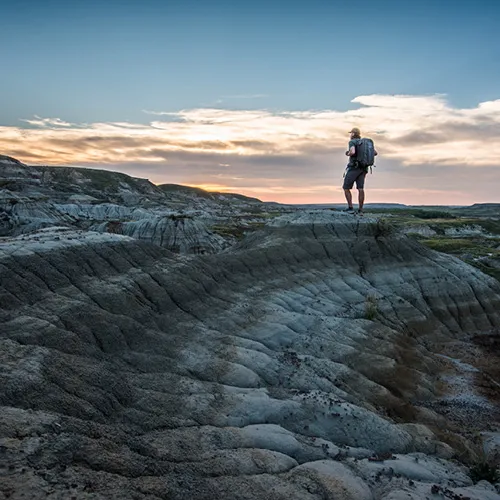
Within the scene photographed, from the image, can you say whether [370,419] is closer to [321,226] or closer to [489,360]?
[489,360]

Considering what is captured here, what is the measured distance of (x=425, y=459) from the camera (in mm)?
15711

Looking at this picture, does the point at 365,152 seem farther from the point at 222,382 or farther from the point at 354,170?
the point at 222,382

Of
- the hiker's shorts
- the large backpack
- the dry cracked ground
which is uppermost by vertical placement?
the large backpack

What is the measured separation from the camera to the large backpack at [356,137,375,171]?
31.6 m

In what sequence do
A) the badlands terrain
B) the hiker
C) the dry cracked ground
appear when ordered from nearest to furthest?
the dry cracked ground
the badlands terrain
the hiker

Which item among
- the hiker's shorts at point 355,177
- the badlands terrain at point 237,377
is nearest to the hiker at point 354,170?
the hiker's shorts at point 355,177

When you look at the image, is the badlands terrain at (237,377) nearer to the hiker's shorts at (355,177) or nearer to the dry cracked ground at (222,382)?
A: the dry cracked ground at (222,382)

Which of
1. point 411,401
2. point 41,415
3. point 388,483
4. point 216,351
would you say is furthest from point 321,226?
point 41,415

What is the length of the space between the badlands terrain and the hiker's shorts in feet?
22.2

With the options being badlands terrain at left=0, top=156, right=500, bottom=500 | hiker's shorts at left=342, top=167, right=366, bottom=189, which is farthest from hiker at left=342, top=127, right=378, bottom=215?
badlands terrain at left=0, top=156, right=500, bottom=500

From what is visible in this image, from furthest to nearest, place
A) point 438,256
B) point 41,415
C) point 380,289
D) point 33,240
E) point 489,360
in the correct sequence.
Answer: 1. point 438,256
2. point 380,289
3. point 489,360
4. point 33,240
5. point 41,415

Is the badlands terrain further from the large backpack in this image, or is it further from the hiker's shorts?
the large backpack

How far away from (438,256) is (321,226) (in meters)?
12.7

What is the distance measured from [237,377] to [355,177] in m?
20.0
